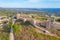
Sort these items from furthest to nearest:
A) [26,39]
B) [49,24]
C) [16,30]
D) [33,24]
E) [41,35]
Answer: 1. [33,24]
2. [49,24]
3. [16,30]
4. [41,35]
5. [26,39]

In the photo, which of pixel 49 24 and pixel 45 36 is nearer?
pixel 45 36

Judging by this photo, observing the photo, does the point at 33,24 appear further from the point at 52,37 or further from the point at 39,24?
the point at 52,37

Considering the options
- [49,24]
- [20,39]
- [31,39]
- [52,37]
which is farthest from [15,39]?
[49,24]

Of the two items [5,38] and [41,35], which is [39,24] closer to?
[41,35]

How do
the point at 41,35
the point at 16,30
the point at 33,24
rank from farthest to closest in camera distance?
the point at 33,24 → the point at 16,30 → the point at 41,35

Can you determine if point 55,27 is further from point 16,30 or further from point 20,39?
point 20,39

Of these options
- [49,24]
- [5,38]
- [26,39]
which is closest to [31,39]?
[26,39]

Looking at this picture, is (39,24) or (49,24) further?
(39,24)

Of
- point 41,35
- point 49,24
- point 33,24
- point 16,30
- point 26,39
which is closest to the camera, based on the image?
point 26,39
